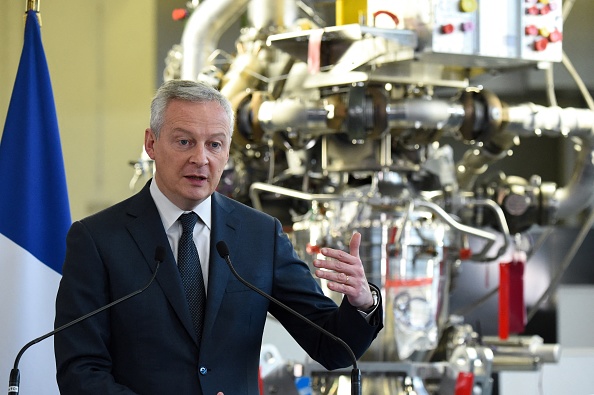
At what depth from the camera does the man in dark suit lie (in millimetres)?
1758

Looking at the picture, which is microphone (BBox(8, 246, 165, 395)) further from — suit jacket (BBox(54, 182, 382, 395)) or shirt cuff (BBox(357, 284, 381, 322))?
shirt cuff (BBox(357, 284, 381, 322))

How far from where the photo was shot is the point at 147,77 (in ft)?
18.9

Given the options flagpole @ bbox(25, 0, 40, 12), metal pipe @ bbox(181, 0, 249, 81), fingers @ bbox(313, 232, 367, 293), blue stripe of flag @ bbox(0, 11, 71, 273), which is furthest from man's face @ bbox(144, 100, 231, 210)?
metal pipe @ bbox(181, 0, 249, 81)

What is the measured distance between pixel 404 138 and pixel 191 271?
225cm

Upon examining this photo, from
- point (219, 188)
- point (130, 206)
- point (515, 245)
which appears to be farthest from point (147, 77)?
point (130, 206)

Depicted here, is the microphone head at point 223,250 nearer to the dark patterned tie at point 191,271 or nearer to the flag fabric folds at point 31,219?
the dark patterned tie at point 191,271

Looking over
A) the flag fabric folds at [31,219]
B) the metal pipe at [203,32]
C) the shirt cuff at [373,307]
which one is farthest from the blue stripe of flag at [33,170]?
the metal pipe at [203,32]

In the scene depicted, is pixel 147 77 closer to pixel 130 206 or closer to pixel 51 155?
pixel 51 155

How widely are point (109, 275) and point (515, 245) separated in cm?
304

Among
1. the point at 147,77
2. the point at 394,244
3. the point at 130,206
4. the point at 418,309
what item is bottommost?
the point at 418,309

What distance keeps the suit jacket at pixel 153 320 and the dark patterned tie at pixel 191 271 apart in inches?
1.1

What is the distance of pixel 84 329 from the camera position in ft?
5.77

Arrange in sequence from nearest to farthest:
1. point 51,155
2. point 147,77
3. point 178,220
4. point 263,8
A: point 178,220
point 51,155
point 263,8
point 147,77

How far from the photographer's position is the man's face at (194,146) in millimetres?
1768
